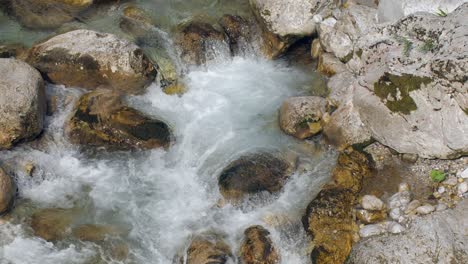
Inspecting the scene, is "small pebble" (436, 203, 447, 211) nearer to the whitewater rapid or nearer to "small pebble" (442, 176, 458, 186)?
"small pebble" (442, 176, 458, 186)

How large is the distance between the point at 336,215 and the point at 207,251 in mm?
2491

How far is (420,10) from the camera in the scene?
34.5 ft

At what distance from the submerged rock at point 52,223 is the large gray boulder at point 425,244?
519 centimetres

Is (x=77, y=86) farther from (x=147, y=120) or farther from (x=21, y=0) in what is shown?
(x=21, y=0)

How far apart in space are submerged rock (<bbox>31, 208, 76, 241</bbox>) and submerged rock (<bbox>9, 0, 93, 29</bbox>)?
222 inches

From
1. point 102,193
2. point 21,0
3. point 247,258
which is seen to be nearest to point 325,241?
point 247,258

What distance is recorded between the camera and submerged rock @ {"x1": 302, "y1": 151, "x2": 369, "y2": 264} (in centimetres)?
901

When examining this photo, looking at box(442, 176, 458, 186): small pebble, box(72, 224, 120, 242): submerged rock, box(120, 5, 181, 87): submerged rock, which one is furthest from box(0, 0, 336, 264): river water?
box(442, 176, 458, 186): small pebble

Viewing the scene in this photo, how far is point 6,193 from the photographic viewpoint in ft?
31.0

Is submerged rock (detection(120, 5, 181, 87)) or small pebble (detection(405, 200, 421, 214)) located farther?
submerged rock (detection(120, 5, 181, 87))

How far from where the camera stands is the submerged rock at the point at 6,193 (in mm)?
9375

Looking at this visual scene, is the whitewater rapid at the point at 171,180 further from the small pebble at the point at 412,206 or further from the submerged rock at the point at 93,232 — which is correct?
the small pebble at the point at 412,206

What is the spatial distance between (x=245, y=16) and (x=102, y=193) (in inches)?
256

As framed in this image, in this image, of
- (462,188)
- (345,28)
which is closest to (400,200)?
(462,188)
